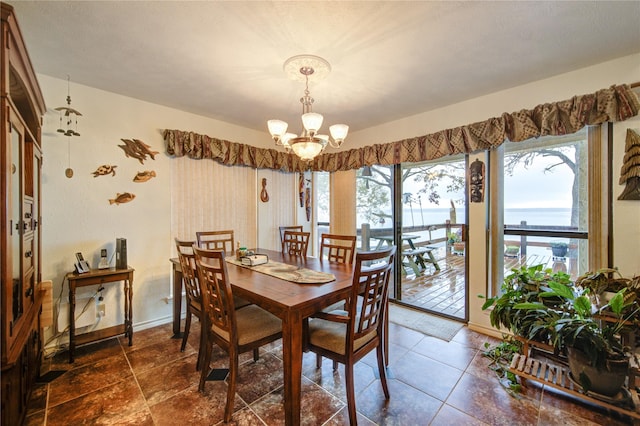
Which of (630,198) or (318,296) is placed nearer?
(318,296)

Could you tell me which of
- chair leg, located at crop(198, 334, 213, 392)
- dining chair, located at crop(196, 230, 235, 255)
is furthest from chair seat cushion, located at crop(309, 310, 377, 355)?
dining chair, located at crop(196, 230, 235, 255)

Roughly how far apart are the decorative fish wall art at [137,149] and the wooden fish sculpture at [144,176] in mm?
125

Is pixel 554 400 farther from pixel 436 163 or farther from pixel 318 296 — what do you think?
pixel 436 163

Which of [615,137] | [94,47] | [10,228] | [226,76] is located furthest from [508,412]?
[94,47]

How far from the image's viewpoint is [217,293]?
1634 mm

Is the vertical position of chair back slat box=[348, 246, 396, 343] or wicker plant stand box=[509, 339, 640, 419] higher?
chair back slat box=[348, 246, 396, 343]

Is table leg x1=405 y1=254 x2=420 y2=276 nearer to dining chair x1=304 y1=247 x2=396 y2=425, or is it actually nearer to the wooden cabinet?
dining chair x1=304 y1=247 x2=396 y2=425

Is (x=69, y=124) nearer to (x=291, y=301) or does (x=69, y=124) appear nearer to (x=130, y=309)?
(x=130, y=309)

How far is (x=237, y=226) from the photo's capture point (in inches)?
147

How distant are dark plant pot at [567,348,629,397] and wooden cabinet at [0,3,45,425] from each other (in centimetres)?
308

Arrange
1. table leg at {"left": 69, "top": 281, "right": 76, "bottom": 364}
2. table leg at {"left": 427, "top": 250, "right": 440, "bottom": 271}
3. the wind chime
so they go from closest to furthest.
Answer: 1. table leg at {"left": 69, "top": 281, "right": 76, "bottom": 364}
2. the wind chime
3. table leg at {"left": 427, "top": 250, "right": 440, "bottom": 271}

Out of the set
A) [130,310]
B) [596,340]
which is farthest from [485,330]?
[130,310]

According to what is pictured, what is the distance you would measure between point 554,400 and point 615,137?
6.75ft

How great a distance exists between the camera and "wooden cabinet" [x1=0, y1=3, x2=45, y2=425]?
1.14 metres
